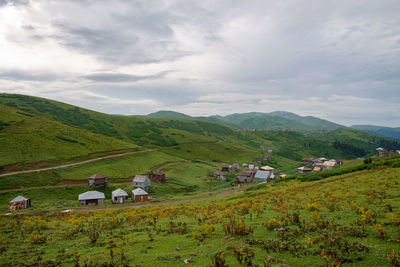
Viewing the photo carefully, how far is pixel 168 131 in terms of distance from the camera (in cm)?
18850

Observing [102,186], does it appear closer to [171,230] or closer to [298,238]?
[171,230]

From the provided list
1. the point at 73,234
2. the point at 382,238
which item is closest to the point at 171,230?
the point at 73,234

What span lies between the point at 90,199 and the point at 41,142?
1941 inches

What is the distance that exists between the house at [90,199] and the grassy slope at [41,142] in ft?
105

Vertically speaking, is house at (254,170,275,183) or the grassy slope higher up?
the grassy slope

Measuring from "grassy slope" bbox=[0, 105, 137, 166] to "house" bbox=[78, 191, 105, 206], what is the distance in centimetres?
3192

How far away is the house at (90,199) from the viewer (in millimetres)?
53841

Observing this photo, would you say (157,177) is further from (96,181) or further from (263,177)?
(263,177)

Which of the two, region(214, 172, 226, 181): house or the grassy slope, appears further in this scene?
region(214, 172, 226, 181): house

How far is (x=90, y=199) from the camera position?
55.0m

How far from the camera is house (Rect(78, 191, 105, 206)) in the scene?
53.8 metres

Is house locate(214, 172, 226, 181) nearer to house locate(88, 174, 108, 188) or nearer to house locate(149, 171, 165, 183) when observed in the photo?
house locate(149, 171, 165, 183)

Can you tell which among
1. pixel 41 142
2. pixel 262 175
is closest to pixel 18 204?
pixel 41 142

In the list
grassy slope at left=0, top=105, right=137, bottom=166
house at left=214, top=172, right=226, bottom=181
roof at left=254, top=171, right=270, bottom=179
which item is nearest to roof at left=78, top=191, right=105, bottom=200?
grassy slope at left=0, top=105, right=137, bottom=166
